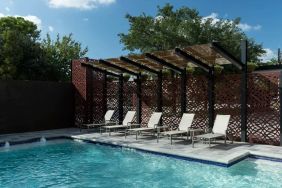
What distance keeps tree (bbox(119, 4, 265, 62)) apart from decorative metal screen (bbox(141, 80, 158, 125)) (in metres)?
12.8

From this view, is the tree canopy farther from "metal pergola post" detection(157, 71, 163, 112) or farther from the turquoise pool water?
the turquoise pool water

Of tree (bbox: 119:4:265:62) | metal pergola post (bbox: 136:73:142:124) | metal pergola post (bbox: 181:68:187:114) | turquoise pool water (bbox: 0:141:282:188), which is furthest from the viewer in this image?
tree (bbox: 119:4:265:62)

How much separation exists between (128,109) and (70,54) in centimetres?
1800

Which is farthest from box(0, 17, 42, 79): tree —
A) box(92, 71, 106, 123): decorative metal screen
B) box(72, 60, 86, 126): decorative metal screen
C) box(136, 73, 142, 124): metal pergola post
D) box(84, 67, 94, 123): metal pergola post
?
box(136, 73, 142, 124): metal pergola post

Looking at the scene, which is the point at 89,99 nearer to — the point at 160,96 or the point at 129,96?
the point at 129,96

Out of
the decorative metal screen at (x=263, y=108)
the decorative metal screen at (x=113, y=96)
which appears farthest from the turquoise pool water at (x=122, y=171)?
the decorative metal screen at (x=113, y=96)

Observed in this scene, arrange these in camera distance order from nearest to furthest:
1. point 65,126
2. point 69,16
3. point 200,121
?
point 200,121
point 65,126
point 69,16

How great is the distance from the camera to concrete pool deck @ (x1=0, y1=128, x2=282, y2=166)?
9.16m

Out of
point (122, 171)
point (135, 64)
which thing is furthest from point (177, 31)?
point (122, 171)

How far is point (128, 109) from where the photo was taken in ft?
51.3

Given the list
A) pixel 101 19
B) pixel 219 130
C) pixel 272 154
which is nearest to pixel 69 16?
pixel 101 19

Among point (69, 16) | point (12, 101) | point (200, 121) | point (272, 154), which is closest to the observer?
point (272, 154)

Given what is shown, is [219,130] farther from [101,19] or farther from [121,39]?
[121,39]

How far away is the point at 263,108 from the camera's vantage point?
10.9 metres
